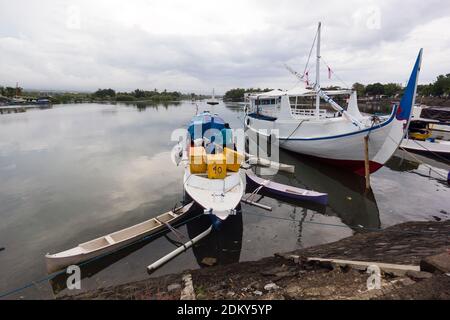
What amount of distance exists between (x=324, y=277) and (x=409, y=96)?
479 inches

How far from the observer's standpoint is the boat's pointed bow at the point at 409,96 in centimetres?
1181

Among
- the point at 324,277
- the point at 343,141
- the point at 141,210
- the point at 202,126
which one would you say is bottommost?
the point at 141,210

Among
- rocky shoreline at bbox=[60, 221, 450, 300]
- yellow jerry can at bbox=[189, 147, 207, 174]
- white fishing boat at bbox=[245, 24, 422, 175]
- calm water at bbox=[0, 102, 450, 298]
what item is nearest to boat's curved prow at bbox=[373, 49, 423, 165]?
white fishing boat at bbox=[245, 24, 422, 175]

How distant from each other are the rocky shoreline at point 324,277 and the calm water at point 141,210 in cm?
98

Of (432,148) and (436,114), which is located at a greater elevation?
(436,114)

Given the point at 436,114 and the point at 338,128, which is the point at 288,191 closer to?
the point at 338,128

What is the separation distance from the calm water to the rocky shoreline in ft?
3.21

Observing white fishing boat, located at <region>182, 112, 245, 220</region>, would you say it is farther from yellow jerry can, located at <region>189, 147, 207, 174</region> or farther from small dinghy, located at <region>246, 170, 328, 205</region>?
small dinghy, located at <region>246, 170, 328, 205</region>

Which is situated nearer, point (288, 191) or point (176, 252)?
point (176, 252)

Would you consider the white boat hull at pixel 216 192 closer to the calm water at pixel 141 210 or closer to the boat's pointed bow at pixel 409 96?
the calm water at pixel 141 210

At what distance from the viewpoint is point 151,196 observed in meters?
12.7

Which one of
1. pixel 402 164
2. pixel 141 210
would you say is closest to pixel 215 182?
pixel 141 210

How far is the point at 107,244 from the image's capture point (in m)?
7.86
